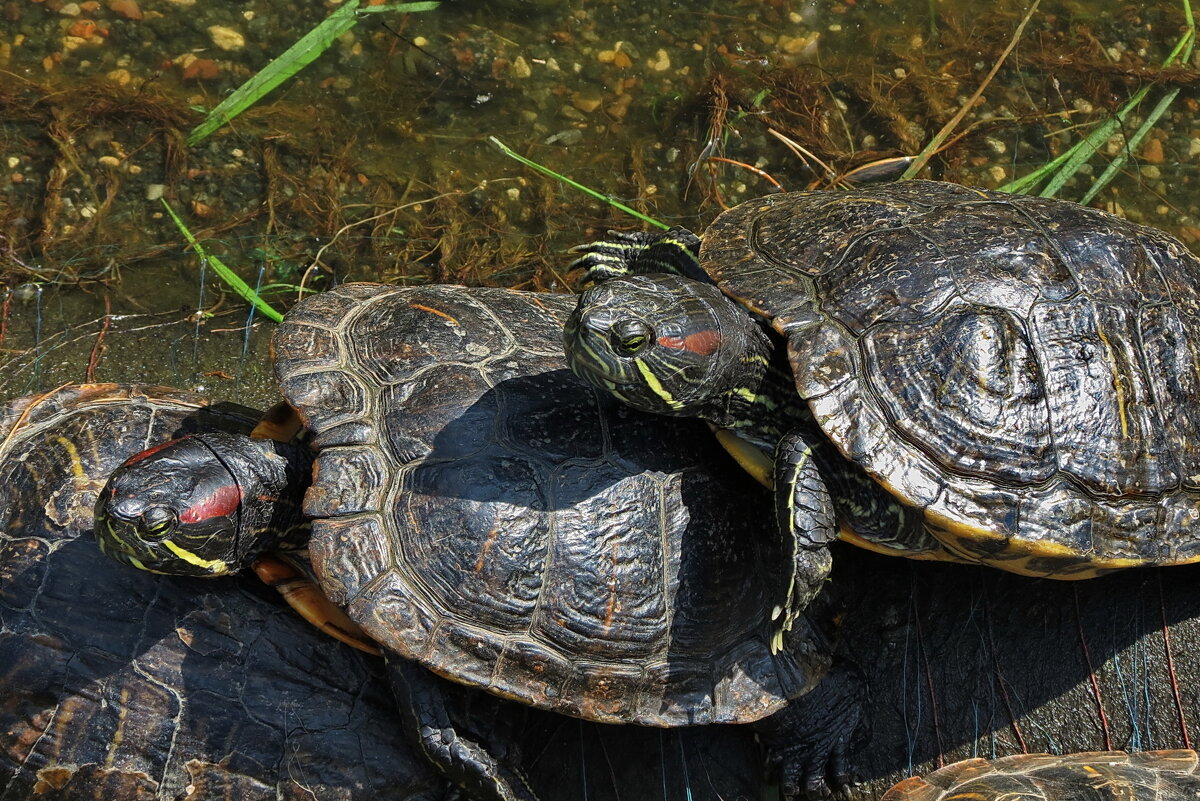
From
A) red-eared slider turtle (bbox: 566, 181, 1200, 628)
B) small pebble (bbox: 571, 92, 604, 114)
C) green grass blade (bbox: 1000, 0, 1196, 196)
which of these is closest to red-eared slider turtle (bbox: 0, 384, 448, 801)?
red-eared slider turtle (bbox: 566, 181, 1200, 628)

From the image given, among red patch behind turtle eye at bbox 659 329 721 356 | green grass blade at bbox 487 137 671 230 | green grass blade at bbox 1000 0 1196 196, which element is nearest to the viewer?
red patch behind turtle eye at bbox 659 329 721 356

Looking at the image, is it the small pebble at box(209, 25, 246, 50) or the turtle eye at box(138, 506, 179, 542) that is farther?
the small pebble at box(209, 25, 246, 50)

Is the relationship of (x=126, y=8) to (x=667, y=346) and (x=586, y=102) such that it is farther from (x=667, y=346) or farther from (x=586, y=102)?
(x=667, y=346)

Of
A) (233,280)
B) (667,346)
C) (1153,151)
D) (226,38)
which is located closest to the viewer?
(667,346)

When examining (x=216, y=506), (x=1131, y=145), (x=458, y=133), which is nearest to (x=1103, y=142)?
(x=1131, y=145)

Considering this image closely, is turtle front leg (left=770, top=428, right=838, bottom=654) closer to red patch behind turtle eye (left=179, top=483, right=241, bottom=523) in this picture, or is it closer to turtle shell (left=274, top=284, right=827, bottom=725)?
turtle shell (left=274, top=284, right=827, bottom=725)

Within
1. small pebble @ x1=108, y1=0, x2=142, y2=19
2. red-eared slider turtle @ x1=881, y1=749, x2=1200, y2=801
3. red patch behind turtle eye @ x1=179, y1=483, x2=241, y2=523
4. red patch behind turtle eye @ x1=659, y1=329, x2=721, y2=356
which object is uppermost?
red patch behind turtle eye @ x1=659, y1=329, x2=721, y2=356
